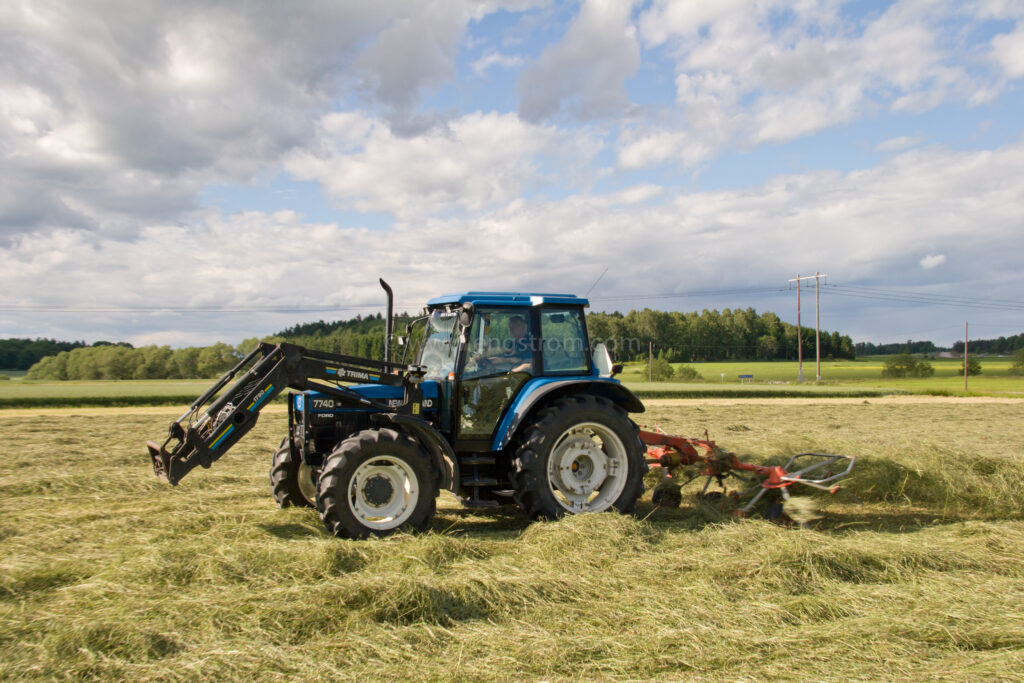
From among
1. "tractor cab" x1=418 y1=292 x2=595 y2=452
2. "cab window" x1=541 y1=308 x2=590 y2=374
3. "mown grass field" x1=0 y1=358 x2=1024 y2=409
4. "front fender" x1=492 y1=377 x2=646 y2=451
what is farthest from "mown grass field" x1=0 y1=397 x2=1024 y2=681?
"mown grass field" x1=0 y1=358 x2=1024 y2=409

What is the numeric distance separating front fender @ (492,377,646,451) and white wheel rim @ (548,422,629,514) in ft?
1.31

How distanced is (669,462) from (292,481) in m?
3.93

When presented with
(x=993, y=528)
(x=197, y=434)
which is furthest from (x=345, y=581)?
(x=993, y=528)

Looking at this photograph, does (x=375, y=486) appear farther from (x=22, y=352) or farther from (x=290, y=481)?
(x=22, y=352)

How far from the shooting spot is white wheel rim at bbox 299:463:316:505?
694 cm

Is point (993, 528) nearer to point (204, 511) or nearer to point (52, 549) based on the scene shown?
point (204, 511)

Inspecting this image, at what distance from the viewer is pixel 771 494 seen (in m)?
7.26

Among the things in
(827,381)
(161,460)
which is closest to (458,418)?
(161,460)

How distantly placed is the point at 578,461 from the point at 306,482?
2.68m

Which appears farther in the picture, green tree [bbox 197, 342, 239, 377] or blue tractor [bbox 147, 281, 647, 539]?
green tree [bbox 197, 342, 239, 377]

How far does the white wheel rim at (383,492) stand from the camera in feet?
19.4

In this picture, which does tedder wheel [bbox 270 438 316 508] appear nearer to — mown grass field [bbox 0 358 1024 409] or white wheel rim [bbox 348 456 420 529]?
white wheel rim [bbox 348 456 420 529]

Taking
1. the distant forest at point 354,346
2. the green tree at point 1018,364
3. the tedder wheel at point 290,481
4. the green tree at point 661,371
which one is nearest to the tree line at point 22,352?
the distant forest at point 354,346

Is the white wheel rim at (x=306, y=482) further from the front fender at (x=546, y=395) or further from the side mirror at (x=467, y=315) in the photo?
the side mirror at (x=467, y=315)
